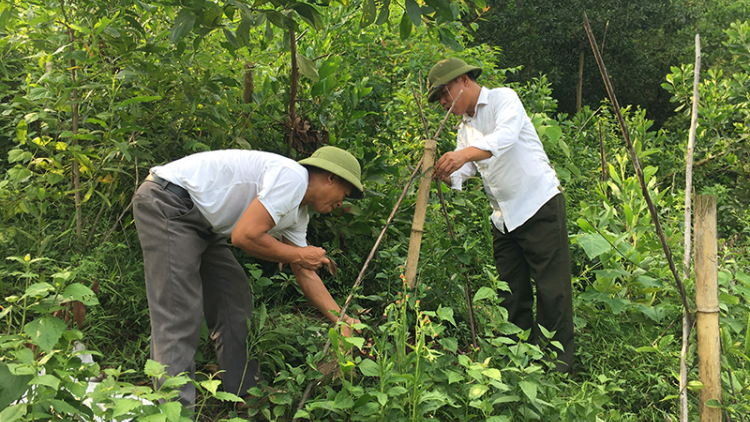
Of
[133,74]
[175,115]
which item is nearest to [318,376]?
[133,74]

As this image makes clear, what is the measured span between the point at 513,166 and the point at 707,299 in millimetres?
1351

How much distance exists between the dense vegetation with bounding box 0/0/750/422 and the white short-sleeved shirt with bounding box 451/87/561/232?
11.4 inches

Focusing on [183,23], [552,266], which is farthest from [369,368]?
[183,23]

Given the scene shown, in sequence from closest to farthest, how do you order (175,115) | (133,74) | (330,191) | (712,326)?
(712,326) < (330,191) < (133,74) < (175,115)

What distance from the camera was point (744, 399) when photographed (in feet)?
6.20

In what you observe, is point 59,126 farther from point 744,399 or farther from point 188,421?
point 744,399

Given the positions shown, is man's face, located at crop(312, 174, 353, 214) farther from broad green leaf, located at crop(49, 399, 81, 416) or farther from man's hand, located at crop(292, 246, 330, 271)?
broad green leaf, located at crop(49, 399, 81, 416)

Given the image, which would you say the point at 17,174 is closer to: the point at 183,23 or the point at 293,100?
the point at 183,23

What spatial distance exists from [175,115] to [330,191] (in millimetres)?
1446

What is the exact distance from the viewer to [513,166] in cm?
286

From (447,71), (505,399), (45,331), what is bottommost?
(505,399)

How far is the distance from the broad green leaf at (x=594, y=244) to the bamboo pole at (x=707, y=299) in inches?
23.1

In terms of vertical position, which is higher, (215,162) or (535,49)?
(535,49)

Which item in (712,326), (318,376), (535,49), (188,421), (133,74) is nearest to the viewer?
(188,421)
